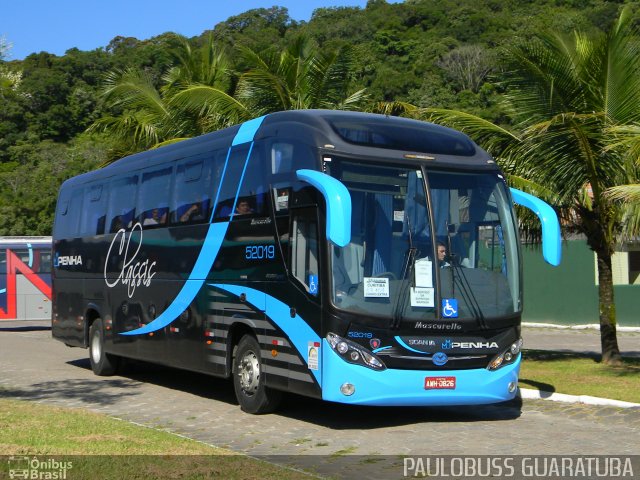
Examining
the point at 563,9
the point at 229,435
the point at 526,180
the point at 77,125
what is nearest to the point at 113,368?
the point at 229,435

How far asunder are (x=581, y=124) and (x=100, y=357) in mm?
9090

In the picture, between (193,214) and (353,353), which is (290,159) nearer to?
(353,353)

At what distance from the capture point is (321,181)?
988 cm

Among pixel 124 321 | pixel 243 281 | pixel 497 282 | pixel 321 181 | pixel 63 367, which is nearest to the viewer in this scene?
pixel 321 181

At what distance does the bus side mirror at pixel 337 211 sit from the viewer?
30.5 ft

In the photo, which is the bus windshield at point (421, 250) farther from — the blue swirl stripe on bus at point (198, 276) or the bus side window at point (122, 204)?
the bus side window at point (122, 204)

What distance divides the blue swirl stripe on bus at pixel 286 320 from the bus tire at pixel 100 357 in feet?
18.0

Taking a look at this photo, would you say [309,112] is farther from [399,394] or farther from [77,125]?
[77,125]

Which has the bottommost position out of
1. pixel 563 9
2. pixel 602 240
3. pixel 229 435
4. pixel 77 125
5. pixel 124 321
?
pixel 229 435

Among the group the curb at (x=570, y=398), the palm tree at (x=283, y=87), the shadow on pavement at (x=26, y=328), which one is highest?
the palm tree at (x=283, y=87)

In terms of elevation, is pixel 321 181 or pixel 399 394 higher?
pixel 321 181

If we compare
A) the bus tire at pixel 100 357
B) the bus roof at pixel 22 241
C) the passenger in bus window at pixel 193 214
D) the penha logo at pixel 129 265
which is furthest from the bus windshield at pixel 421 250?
the bus roof at pixel 22 241

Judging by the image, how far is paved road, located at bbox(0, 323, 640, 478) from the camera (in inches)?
364

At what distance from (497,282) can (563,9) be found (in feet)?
234
